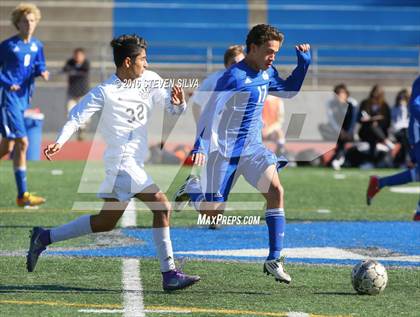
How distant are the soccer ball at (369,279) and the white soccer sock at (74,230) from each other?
1.83 meters

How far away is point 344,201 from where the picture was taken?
1298 centimetres

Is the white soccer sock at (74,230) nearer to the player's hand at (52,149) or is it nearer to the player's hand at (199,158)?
the player's hand at (52,149)

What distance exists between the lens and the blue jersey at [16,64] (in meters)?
11.3

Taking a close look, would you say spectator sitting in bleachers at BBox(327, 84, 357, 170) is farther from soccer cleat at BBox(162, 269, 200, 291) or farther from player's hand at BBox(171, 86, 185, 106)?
soccer cleat at BBox(162, 269, 200, 291)

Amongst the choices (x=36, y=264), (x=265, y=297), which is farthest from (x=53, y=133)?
(x=265, y=297)

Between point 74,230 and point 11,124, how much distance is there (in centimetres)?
462

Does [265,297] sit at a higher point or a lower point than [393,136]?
higher

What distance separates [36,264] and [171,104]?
174cm

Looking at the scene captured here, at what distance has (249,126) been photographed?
7723 mm

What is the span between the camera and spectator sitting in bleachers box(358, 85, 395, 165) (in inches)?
722

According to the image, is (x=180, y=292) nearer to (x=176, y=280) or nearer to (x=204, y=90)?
(x=176, y=280)

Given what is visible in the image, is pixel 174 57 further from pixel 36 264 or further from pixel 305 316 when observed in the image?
pixel 305 316

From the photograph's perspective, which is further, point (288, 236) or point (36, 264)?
point (288, 236)

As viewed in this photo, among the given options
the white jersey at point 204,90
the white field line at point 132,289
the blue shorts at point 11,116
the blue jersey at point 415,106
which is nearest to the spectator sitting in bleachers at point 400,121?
the white jersey at point 204,90
